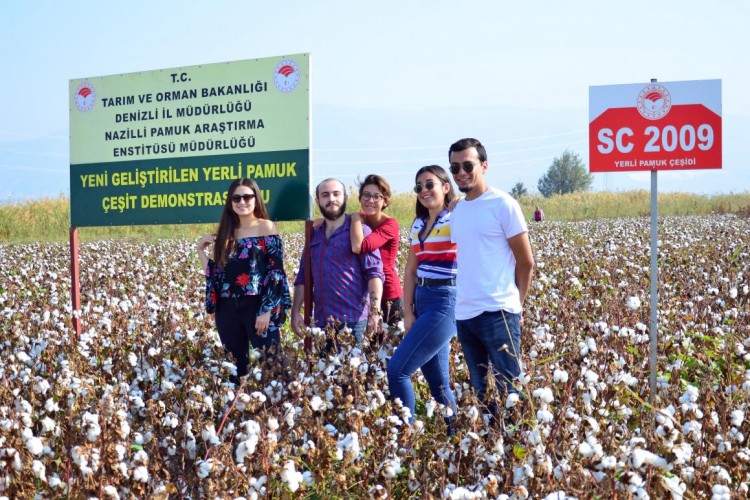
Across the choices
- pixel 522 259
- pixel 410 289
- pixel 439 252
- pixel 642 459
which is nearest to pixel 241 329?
pixel 410 289

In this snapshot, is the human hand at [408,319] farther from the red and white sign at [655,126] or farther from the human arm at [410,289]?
the red and white sign at [655,126]

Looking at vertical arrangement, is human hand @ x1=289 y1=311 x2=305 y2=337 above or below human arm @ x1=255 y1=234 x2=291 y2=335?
below

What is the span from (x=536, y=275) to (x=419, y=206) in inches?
268

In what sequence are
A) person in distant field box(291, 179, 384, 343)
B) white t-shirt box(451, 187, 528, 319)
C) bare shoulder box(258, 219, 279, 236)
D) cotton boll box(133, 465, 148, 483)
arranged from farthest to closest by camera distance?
1. bare shoulder box(258, 219, 279, 236)
2. person in distant field box(291, 179, 384, 343)
3. white t-shirt box(451, 187, 528, 319)
4. cotton boll box(133, 465, 148, 483)

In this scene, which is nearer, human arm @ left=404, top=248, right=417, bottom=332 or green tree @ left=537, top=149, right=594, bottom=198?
human arm @ left=404, top=248, right=417, bottom=332

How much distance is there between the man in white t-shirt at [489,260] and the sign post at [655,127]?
74.1 inches

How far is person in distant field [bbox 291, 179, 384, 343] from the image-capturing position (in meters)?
5.75

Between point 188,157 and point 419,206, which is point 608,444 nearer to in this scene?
point 419,206

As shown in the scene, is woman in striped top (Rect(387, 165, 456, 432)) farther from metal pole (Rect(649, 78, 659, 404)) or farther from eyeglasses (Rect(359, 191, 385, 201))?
metal pole (Rect(649, 78, 659, 404))

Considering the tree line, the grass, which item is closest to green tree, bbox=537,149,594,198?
the tree line

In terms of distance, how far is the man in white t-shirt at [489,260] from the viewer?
444 centimetres

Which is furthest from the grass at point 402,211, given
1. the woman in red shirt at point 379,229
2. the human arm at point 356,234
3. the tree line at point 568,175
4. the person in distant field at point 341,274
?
the tree line at point 568,175

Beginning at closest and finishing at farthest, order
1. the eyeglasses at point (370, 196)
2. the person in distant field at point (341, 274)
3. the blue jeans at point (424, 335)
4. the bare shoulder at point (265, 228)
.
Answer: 1. the blue jeans at point (424, 335)
2. the eyeglasses at point (370, 196)
3. the person in distant field at point (341, 274)
4. the bare shoulder at point (265, 228)

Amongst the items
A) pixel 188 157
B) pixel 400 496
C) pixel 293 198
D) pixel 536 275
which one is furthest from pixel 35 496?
pixel 536 275
